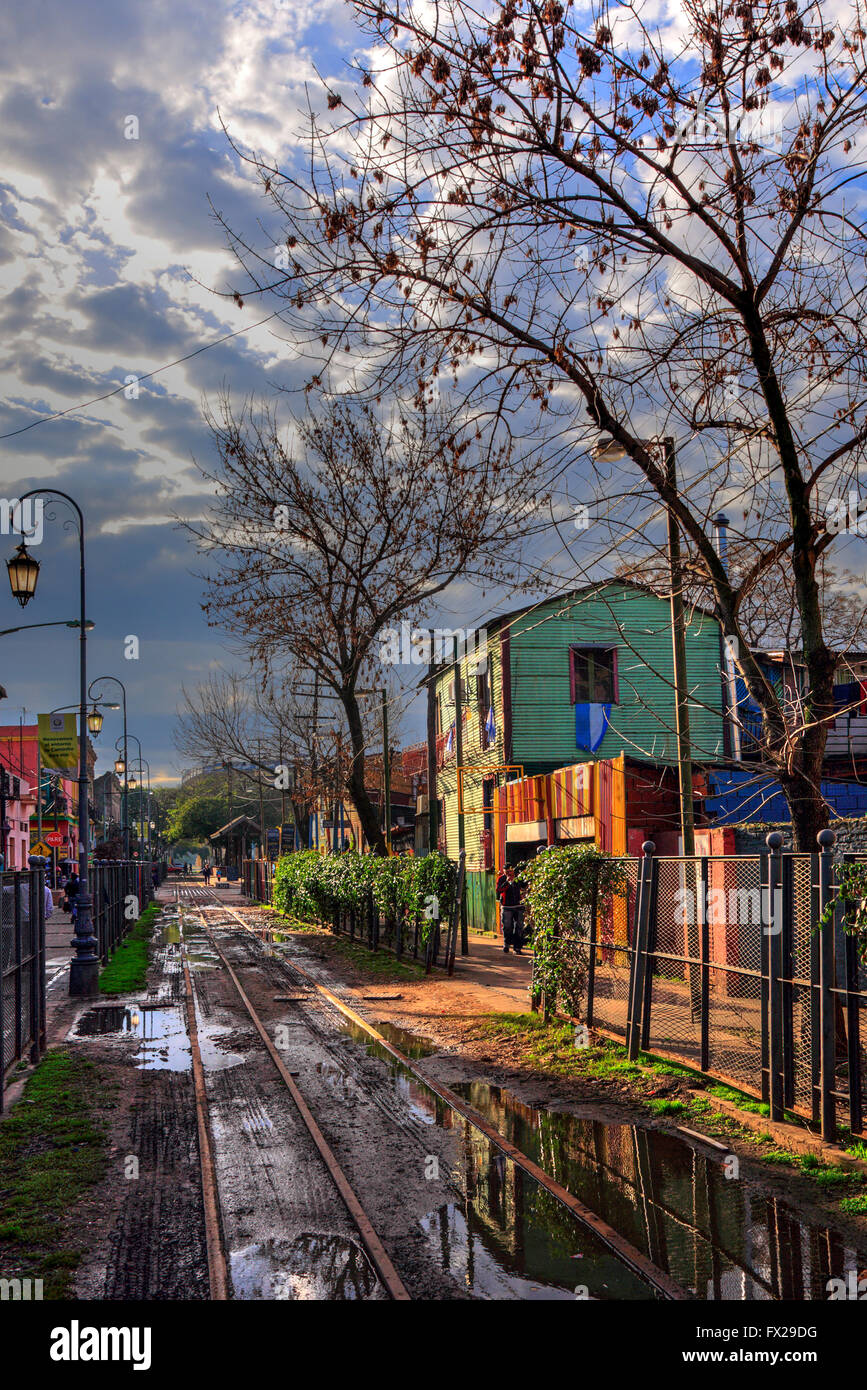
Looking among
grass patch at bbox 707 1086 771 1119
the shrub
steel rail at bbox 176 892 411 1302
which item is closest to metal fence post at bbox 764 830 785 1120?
grass patch at bbox 707 1086 771 1119

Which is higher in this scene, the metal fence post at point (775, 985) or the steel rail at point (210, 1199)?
the metal fence post at point (775, 985)

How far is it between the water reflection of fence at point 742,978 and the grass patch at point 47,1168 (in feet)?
17.2

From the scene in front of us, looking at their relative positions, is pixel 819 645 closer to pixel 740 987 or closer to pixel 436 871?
pixel 740 987

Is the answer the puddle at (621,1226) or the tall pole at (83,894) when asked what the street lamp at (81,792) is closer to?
the tall pole at (83,894)

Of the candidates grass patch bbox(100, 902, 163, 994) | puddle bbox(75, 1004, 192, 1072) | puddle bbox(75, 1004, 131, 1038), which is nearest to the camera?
puddle bbox(75, 1004, 192, 1072)

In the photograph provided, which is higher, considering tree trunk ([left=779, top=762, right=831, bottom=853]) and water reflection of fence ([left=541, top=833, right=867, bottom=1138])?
tree trunk ([left=779, top=762, right=831, bottom=853])

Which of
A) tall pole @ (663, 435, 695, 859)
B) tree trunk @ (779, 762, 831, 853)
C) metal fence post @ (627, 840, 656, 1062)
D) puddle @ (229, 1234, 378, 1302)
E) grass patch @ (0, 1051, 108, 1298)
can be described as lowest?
grass patch @ (0, 1051, 108, 1298)

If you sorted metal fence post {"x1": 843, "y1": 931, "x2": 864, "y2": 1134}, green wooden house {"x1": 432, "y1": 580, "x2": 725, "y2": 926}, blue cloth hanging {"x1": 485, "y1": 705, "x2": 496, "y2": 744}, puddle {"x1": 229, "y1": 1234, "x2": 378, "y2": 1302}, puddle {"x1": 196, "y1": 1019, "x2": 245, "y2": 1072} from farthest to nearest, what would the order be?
blue cloth hanging {"x1": 485, "y1": 705, "x2": 496, "y2": 744}, green wooden house {"x1": 432, "y1": 580, "x2": 725, "y2": 926}, puddle {"x1": 196, "y1": 1019, "x2": 245, "y2": 1072}, metal fence post {"x1": 843, "y1": 931, "x2": 864, "y2": 1134}, puddle {"x1": 229, "y1": 1234, "x2": 378, "y2": 1302}

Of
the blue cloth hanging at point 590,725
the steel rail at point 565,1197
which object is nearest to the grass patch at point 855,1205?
the steel rail at point 565,1197

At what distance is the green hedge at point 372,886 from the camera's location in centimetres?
2098

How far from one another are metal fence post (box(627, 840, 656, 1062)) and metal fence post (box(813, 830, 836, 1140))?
337 centimetres

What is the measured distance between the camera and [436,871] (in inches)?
826

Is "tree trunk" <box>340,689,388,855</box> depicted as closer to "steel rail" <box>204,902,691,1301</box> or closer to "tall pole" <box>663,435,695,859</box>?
"tall pole" <box>663,435,695,859</box>

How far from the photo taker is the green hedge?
20984 millimetres
